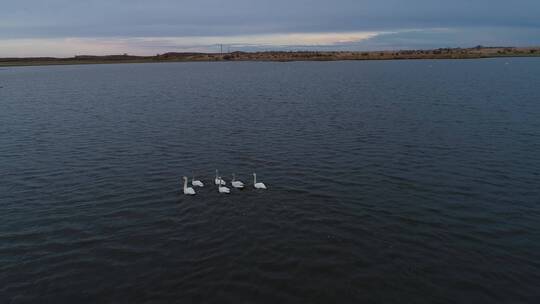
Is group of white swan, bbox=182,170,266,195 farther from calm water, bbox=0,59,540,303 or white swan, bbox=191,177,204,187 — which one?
calm water, bbox=0,59,540,303

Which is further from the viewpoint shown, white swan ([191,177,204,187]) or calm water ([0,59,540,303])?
white swan ([191,177,204,187])

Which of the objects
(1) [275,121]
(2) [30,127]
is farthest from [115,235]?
(2) [30,127]

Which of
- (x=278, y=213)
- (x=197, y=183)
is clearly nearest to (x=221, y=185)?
(x=197, y=183)

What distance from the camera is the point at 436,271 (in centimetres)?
1612

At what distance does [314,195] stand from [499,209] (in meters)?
9.12

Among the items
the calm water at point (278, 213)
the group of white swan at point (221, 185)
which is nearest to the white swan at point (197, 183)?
the group of white swan at point (221, 185)

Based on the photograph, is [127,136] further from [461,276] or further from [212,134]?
[461,276]

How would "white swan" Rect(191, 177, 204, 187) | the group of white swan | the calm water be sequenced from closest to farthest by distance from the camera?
the calm water, the group of white swan, "white swan" Rect(191, 177, 204, 187)

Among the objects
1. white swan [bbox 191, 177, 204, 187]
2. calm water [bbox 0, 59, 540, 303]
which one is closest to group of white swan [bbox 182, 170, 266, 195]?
white swan [bbox 191, 177, 204, 187]

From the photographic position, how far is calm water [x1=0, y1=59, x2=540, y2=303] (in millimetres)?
15492

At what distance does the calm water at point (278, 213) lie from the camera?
15492 millimetres

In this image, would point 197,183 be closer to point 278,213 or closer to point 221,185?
point 221,185

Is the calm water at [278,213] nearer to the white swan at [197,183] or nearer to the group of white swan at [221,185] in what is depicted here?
the group of white swan at [221,185]

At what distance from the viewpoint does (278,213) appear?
21.4m
